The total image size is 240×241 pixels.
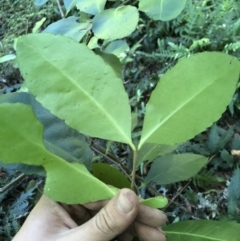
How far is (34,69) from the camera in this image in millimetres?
508

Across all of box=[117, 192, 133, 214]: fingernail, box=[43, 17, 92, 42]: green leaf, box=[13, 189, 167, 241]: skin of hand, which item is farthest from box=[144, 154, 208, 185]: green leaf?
box=[43, 17, 92, 42]: green leaf

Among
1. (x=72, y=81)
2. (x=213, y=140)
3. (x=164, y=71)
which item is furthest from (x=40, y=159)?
(x=164, y=71)

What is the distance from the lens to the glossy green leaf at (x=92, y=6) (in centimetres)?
72

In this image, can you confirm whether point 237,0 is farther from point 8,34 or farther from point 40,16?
point 8,34

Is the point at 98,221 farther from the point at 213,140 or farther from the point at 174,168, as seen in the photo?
the point at 213,140

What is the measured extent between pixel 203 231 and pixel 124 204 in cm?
18

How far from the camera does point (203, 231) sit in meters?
0.68

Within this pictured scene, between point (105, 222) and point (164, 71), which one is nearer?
point (105, 222)

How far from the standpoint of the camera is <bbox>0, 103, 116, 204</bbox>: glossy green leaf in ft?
1.73

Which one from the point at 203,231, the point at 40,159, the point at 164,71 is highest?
the point at 40,159

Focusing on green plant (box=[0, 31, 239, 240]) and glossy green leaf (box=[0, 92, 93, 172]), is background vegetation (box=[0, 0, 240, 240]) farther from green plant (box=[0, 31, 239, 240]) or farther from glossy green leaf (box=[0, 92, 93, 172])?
green plant (box=[0, 31, 239, 240])

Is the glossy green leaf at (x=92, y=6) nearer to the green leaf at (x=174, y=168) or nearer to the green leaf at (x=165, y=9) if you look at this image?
the green leaf at (x=165, y=9)

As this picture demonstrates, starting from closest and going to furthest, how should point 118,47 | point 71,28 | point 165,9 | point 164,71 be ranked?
point 165,9 < point 71,28 < point 118,47 < point 164,71

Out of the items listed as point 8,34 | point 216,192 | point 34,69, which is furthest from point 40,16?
point 34,69
